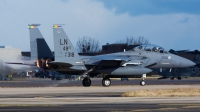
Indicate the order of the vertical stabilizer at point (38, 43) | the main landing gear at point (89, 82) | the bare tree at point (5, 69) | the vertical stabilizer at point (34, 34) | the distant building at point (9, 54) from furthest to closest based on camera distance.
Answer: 1. the bare tree at point (5, 69)
2. the distant building at point (9, 54)
3. the main landing gear at point (89, 82)
4. the vertical stabilizer at point (34, 34)
5. the vertical stabilizer at point (38, 43)

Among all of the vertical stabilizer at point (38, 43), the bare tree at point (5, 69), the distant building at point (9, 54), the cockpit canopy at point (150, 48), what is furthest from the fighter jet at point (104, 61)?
the bare tree at point (5, 69)

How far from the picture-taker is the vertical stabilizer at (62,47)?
45.7 meters

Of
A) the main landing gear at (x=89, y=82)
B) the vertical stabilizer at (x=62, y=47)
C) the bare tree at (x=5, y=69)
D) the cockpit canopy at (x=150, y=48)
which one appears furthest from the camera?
the bare tree at (x=5, y=69)

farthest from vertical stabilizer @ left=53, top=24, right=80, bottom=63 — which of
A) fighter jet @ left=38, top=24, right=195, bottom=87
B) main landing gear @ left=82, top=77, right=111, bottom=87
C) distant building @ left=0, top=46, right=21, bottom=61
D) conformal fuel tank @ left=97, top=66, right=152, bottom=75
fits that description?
distant building @ left=0, top=46, right=21, bottom=61

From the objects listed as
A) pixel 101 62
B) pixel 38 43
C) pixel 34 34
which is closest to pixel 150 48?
pixel 101 62

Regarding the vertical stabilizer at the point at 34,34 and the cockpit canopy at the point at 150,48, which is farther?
the cockpit canopy at the point at 150,48

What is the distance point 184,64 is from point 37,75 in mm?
63920

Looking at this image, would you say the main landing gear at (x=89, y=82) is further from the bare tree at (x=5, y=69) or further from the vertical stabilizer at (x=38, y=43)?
the bare tree at (x=5, y=69)

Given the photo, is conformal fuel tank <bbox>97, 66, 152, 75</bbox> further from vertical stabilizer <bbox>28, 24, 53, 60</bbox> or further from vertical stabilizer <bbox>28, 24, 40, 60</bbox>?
vertical stabilizer <bbox>28, 24, 40, 60</bbox>

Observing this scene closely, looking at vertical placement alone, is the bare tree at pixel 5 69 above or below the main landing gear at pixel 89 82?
above

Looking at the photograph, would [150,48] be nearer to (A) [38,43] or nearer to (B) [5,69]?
(A) [38,43]

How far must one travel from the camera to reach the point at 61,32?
45.9m

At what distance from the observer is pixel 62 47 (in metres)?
46.1

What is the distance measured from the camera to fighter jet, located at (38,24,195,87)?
45.8 metres
